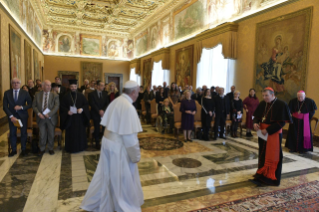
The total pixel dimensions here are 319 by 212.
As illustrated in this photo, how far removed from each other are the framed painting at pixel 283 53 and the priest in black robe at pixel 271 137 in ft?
12.6

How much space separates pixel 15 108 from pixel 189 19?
33.8ft

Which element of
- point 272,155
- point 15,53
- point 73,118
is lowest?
point 272,155

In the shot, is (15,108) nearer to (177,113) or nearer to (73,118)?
(73,118)

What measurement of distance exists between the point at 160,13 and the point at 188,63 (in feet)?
17.0

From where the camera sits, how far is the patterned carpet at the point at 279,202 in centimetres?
316

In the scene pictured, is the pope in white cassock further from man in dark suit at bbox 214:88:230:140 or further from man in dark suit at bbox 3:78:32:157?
man in dark suit at bbox 214:88:230:140

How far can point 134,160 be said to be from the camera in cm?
263

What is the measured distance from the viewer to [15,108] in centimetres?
504

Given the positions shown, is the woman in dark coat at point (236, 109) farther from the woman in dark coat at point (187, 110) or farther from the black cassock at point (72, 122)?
the black cassock at point (72, 122)

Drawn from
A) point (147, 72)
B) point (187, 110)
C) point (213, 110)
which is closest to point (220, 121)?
point (213, 110)

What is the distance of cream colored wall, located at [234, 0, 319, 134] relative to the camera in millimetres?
6516

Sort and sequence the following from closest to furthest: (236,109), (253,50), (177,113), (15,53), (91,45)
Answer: (177,113) < (236,109) < (253,50) < (15,53) < (91,45)

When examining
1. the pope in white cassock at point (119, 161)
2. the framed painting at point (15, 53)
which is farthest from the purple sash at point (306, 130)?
the framed painting at point (15, 53)

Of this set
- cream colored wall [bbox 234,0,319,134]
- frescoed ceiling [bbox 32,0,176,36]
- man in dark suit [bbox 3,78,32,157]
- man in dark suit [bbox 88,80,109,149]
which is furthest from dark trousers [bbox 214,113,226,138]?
frescoed ceiling [bbox 32,0,176,36]
